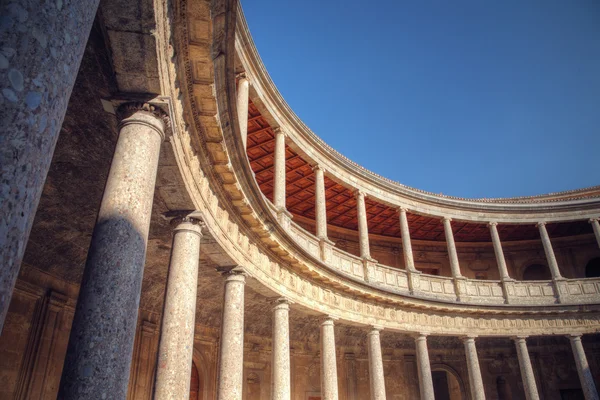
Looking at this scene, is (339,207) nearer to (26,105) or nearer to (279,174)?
(279,174)

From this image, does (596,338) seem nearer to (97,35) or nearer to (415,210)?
(415,210)

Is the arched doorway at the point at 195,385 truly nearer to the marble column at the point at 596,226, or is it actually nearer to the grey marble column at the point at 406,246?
the grey marble column at the point at 406,246

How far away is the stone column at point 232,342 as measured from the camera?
27.1 feet

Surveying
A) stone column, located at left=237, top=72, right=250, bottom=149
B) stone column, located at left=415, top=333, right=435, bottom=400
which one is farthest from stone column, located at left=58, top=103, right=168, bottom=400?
stone column, located at left=415, top=333, right=435, bottom=400

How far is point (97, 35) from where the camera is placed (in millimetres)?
4809

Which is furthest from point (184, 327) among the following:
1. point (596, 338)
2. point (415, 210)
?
point (596, 338)

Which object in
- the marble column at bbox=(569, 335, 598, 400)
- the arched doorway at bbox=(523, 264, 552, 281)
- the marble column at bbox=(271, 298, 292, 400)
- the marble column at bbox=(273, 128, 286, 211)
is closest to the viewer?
the marble column at bbox=(271, 298, 292, 400)

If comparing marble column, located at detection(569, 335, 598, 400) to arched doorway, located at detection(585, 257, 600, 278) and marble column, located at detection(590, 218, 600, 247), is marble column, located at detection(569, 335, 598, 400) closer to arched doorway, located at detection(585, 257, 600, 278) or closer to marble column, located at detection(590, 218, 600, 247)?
marble column, located at detection(590, 218, 600, 247)

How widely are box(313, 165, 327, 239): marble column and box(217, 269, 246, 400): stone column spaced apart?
5.15 meters

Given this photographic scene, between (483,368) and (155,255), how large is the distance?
16.6 m

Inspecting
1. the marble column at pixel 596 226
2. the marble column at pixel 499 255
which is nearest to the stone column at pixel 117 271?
the marble column at pixel 499 255

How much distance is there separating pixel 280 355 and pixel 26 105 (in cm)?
941

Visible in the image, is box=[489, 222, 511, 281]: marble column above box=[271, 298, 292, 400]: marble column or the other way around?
above

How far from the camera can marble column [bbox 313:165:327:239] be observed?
14.1 metres
